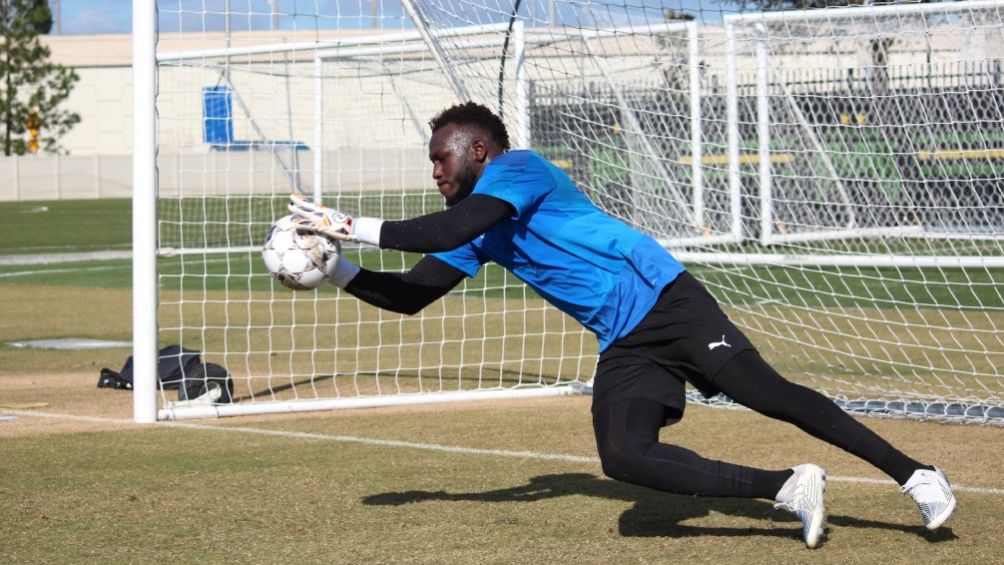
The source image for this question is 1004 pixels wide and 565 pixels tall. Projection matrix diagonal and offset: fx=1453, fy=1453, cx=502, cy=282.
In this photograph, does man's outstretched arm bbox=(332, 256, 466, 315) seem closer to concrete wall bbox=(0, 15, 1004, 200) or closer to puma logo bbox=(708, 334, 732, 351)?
puma logo bbox=(708, 334, 732, 351)

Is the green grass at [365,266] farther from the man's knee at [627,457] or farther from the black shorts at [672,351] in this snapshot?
the man's knee at [627,457]

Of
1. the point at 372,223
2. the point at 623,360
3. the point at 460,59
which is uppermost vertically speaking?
the point at 460,59

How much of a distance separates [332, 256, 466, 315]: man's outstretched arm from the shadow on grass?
88 centimetres

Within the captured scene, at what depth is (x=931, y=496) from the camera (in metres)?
5.20

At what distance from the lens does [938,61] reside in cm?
1125

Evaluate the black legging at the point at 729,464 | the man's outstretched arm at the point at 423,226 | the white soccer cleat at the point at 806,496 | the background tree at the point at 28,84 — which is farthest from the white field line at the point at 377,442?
the background tree at the point at 28,84

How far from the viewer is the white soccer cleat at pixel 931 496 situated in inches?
204

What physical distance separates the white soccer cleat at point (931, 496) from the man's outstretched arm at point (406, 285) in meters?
1.95

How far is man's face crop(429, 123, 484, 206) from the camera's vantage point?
5.57m

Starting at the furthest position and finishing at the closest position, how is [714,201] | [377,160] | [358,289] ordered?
[377,160]
[714,201]
[358,289]

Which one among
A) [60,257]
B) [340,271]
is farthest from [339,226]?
[60,257]

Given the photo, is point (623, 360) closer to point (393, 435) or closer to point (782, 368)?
point (393, 435)

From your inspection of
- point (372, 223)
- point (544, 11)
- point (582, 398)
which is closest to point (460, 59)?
point (544, 11)

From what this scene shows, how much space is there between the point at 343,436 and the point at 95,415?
1739mm
